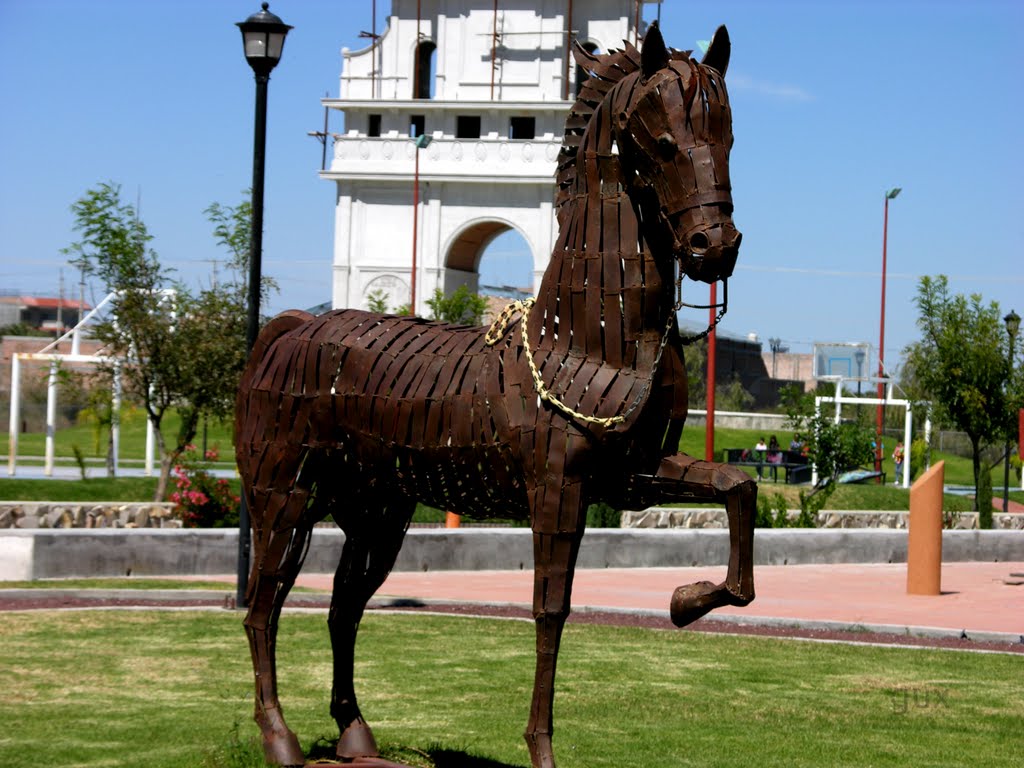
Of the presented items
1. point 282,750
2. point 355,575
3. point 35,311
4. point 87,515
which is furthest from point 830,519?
point 35,311

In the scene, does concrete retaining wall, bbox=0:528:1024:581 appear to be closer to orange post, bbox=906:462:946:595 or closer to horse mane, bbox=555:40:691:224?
orange post, bbox=906:462:946:595

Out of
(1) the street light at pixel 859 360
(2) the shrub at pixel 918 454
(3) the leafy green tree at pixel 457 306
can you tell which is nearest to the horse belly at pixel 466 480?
(3) the leafy green tree at pixel 457 306

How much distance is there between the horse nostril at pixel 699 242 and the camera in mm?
5891

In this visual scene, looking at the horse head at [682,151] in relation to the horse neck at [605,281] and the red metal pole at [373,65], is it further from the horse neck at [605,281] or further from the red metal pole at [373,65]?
the red metal pole at [373,65]

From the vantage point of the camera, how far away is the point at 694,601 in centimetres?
633

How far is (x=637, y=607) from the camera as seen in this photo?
16156 mm

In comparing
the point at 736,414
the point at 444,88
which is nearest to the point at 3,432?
the point at 444,88

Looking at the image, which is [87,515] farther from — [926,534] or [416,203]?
[416,203]

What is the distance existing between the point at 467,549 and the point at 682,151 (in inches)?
574

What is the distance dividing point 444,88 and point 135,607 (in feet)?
141

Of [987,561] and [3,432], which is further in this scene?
[3,432]

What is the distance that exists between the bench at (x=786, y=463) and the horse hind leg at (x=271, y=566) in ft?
105

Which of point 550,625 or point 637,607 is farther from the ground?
point 550,625

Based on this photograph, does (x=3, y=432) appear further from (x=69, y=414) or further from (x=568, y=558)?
(x=568, y=558)
